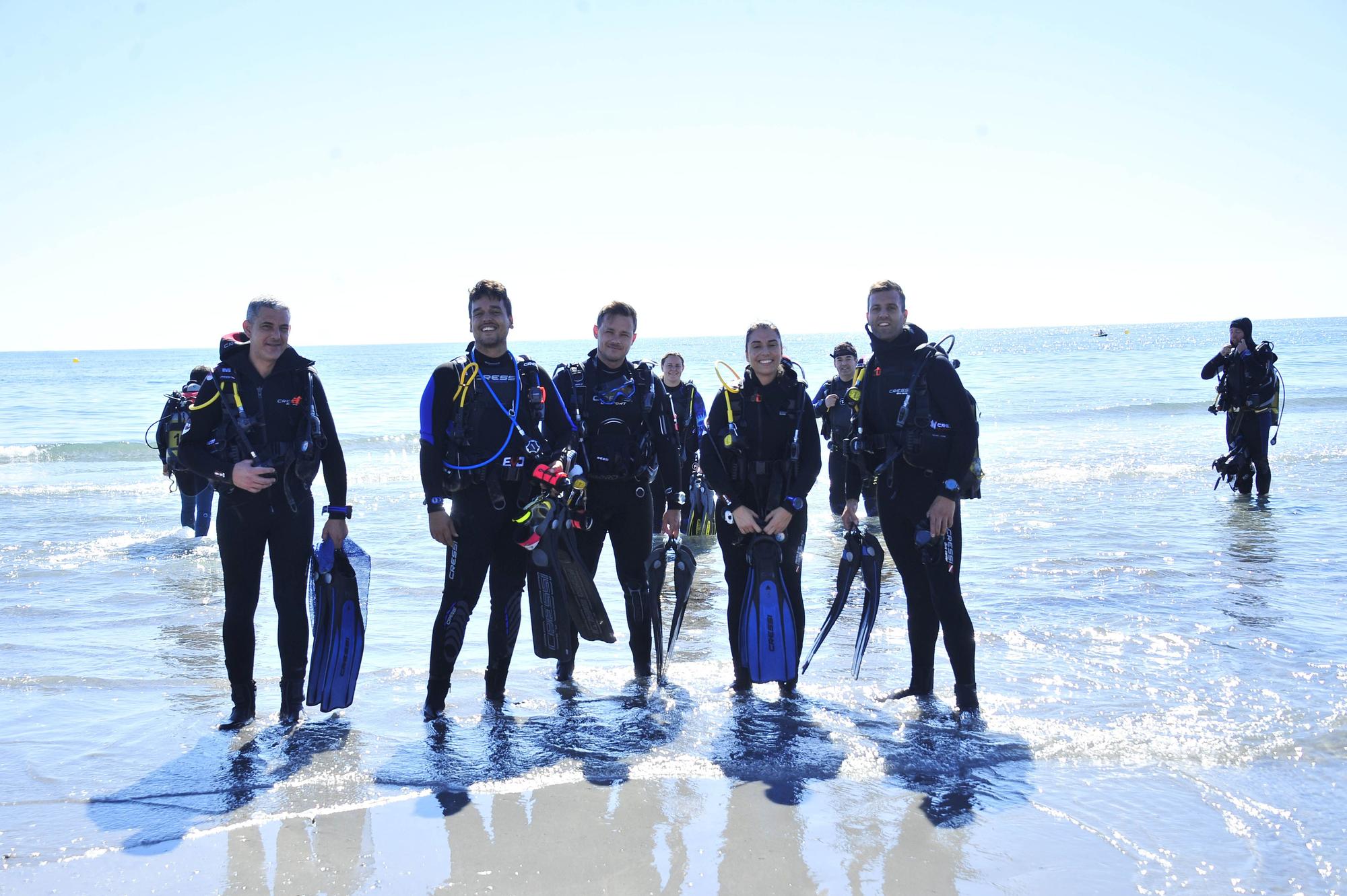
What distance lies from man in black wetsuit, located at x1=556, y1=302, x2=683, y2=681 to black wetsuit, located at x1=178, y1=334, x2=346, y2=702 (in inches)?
43.4

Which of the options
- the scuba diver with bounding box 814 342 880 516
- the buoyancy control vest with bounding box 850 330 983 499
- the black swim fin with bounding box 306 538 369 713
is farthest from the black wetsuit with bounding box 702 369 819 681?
the scuba diver with bounding box 814 342 880 516

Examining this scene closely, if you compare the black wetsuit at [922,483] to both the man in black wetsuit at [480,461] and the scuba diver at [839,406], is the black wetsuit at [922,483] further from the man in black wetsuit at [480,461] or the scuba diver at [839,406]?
the scuba diver at [839,406]

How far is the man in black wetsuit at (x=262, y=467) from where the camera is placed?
155 inches

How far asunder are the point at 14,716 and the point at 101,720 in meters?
0.41

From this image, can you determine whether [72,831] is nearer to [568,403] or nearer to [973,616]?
[568,403]

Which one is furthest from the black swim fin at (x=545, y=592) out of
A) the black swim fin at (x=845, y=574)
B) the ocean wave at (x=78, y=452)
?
the ocean wave at (x=78, y=452)

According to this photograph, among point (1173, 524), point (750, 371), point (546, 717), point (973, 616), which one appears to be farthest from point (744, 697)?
point (1173, 524)

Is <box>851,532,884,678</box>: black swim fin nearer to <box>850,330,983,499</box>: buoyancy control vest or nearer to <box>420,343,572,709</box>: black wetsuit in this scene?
<box>850,330,983,499</box>: buoyancy control vest

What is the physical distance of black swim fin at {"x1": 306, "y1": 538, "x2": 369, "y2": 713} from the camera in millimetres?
4121

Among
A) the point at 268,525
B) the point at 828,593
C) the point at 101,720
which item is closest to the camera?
the point at 268,525

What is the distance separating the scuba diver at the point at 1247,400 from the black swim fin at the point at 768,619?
736cm

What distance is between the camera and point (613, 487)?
4480 millimetres

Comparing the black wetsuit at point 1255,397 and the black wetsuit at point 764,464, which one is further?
the black wetsuit at point 1255,397

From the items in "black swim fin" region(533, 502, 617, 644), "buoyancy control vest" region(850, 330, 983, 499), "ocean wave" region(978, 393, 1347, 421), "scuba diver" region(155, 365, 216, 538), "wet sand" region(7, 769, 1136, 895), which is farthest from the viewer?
"ocean wave" region(978, 393, 1347, 421)
